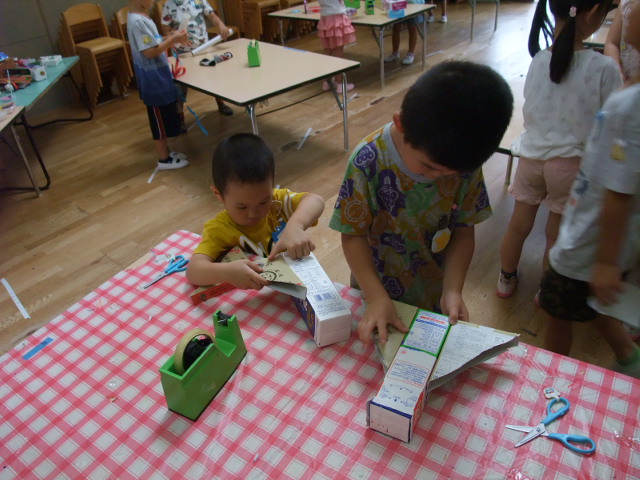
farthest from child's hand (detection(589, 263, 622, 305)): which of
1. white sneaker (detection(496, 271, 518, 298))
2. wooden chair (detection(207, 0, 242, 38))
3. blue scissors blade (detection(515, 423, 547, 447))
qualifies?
wooden chair (detection(207, 0, 242, 38))

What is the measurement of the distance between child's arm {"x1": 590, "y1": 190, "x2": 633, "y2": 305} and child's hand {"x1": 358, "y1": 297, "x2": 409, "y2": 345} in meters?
0.48

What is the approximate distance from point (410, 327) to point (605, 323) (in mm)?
891

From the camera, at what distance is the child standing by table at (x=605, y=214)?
0.90m

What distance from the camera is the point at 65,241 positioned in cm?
272

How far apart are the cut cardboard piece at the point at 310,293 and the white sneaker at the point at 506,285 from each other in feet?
4.29

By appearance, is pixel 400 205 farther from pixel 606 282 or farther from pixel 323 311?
pixel 606 282

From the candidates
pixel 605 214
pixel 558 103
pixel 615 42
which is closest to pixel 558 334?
pixel 605 214

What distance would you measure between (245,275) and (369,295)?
279 mm

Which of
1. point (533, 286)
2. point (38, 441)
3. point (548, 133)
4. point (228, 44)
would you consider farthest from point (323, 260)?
point (228, 44)

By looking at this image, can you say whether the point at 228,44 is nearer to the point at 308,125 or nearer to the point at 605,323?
the point at 308,125

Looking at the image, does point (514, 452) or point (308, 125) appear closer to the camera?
point (514, 452)

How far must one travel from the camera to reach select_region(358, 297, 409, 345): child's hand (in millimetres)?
860

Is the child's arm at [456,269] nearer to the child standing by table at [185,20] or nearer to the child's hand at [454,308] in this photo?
the child's hand at [454,308]

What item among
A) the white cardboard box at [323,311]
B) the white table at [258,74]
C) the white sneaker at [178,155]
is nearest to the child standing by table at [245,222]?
the white cardboard box at [323,311]
